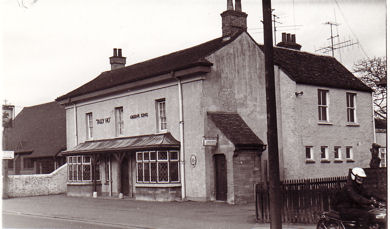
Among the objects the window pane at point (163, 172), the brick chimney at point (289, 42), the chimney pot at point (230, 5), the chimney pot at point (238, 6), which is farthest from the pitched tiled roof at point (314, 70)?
the window pane at point (163, 172)

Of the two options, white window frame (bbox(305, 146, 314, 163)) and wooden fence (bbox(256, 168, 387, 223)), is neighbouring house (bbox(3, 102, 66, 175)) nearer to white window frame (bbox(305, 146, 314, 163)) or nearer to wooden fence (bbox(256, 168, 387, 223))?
white window frame (bbox(305, 146, 314, 163))

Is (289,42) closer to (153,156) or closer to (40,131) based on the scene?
Answer: (153,156)

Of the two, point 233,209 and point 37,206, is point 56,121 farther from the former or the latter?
point 233,209

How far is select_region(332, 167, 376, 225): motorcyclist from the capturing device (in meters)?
8.98

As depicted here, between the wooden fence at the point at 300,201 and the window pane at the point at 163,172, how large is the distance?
358 inches

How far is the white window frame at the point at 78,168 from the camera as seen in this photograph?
97.8 ft

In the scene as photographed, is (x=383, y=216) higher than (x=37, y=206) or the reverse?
higher

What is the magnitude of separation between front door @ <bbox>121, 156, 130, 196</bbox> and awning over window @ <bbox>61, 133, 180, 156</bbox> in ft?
3.81

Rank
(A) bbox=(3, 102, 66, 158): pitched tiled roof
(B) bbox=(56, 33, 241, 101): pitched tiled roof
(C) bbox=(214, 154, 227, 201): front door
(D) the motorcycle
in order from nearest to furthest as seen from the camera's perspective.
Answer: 1. (D) the motorcycle
2. (C) bbox=(214, 154, 227, 201): front door
3. (B) bbox=(56, 33, 241, 101): pitched tiled roof
4. (A) bbox=(3, 102, 66, 158): pitched tiled roof

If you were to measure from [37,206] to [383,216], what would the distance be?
18.3m

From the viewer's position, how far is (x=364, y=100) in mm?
30250

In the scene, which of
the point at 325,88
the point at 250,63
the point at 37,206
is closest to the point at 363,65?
the point at 325,88

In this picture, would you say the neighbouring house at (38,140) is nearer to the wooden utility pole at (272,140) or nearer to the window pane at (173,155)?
the window pane at (173,155)

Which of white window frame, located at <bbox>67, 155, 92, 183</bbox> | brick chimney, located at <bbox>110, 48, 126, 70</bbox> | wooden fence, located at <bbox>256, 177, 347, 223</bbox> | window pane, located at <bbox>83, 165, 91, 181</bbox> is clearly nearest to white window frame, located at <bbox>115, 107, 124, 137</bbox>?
white window frame, located at <bbox>67, 155, 92, 183</bbox>
